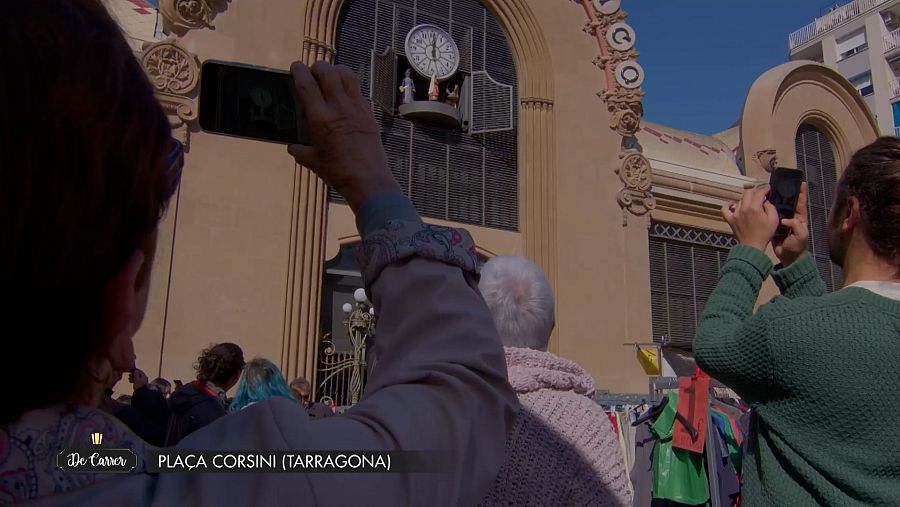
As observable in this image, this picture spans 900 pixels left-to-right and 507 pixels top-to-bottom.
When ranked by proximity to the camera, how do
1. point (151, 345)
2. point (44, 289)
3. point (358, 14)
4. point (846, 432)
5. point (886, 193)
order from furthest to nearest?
point (358, 14) → point (151, 345) → point (886, 193) → point (846, 432) → point (44, 289)

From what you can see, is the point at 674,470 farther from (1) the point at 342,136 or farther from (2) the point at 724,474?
(1) the point at 342,136

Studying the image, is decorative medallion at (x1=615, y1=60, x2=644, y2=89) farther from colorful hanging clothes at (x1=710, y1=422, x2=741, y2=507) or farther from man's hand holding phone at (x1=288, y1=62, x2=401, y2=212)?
man's hand holding phone at (x1=288, y1=62, x2=401, y2=212)

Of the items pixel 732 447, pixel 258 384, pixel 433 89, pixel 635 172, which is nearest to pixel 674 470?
pixel 732 447

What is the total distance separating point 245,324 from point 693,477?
6819 mm

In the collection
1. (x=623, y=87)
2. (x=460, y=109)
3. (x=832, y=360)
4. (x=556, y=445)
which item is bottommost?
(x=556, y=445)

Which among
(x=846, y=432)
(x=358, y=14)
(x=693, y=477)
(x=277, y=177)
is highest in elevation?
(x=358, y=14)

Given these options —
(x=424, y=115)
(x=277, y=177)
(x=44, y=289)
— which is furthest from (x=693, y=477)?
(x=424, y=115)

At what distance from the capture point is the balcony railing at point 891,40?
39.0m

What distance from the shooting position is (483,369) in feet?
2.67

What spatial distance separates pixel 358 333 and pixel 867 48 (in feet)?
137

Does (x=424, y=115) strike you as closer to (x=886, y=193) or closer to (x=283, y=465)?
(x=886, y=193)

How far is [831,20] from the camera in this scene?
148 feet

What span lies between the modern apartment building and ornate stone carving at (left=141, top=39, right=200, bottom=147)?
34.5 meters

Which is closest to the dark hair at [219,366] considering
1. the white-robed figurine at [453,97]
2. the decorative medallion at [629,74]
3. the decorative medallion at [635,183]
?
the white-robed figurine at [453,97]
